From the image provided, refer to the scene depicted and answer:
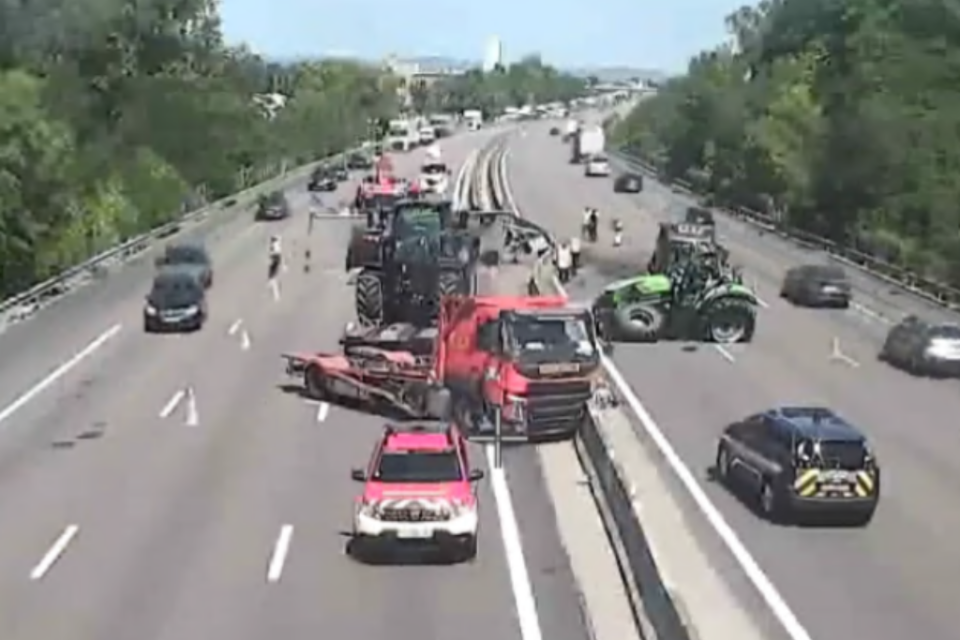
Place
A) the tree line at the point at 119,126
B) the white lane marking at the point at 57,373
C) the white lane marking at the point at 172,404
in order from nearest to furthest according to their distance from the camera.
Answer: the white lane marking at the point at 172,404
the white lane marking at the point at 57,373
the tree line at the point at 119,126

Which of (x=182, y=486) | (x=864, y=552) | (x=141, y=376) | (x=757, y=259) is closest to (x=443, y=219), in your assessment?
(x=141, y=376)

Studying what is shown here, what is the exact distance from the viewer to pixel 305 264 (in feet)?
255

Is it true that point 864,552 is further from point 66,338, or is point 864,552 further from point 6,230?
point 6,230

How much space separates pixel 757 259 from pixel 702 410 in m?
41.6

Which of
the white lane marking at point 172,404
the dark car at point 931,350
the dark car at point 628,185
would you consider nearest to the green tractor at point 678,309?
the dark car at point 931,350

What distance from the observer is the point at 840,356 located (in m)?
53.0

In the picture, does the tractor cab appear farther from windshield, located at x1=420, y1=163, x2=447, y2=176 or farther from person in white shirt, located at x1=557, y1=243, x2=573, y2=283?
windshield, located at x1=420, y1=163, x2=447, y2=176

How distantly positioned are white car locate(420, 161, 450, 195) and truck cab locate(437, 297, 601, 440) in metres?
67.0

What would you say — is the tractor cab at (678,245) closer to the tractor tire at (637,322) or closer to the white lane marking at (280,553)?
the tractor tire at (637,322)

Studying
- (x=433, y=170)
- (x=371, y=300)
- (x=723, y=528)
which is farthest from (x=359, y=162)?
(x=723, y=528)

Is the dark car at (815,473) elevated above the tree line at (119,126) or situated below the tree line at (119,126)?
above

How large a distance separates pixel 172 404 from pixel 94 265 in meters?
30.4

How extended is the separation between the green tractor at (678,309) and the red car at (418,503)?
25.3 meters

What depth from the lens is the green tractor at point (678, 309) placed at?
2116 inches
